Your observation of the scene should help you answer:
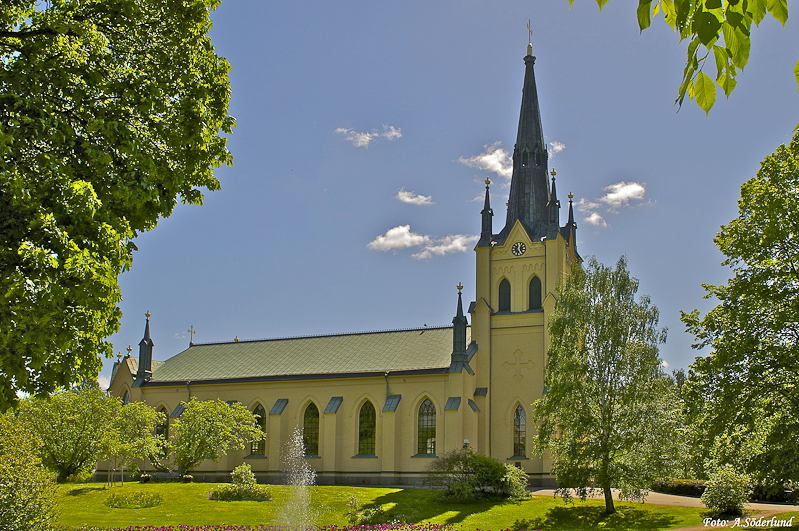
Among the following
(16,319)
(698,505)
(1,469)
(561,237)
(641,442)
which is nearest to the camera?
(16,319)

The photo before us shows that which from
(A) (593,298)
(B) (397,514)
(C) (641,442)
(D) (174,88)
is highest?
(D) (174,88)

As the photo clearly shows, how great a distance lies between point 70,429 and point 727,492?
3250 centimetres

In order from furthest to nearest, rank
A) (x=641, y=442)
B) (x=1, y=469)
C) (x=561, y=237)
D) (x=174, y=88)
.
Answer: (x=561, y=237) → (x=641, y=442) → (x=1, y=469) → (x=174, y=88)

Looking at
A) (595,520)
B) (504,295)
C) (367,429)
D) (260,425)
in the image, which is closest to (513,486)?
(595,520)

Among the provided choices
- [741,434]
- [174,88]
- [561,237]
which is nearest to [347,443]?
[561,237]

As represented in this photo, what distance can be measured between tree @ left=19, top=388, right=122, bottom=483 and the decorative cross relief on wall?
23.9 meters

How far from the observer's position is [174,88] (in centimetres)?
1330

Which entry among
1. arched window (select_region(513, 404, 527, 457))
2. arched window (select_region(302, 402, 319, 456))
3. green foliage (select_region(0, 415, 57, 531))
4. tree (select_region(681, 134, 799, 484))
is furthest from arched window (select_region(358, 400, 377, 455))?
green foliage (select_region(0, 415, 57, 531))

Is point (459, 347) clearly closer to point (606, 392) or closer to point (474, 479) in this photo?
point (474, 479)

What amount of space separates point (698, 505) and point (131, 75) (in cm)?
2976

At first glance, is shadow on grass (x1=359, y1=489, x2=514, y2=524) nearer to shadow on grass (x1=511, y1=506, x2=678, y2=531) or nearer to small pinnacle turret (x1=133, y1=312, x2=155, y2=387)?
shadow on grass (x1=511, y1=506, x2=678, y2=531)

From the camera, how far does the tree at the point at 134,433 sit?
38.4 m

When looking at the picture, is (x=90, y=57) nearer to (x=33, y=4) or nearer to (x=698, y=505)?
(x=33, y=4)

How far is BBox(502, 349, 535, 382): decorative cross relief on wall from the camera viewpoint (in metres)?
41.8
